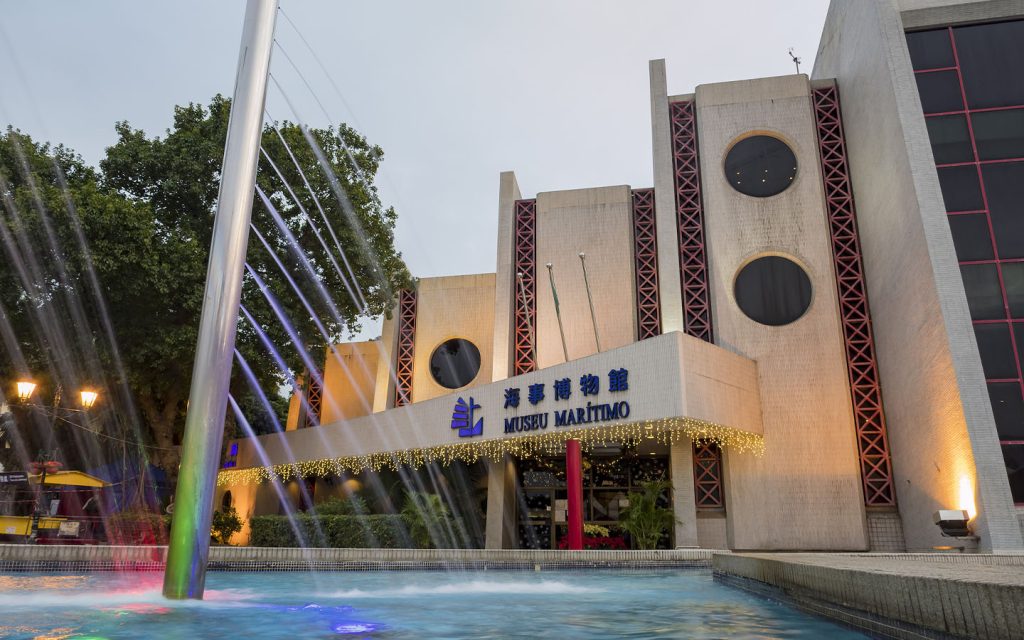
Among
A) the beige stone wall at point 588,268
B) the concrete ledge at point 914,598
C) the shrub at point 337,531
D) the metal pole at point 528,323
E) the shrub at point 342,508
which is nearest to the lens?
the concrete ledge at point 914,598

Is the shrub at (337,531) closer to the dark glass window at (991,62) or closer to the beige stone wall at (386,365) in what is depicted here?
the beige stone wall at (386,365)

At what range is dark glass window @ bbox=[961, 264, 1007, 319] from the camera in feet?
52.9

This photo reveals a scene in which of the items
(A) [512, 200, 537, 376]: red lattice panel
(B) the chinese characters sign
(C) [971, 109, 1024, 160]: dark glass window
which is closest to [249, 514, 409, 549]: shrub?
(B) the chinese characters sign

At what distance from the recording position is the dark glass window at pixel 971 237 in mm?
16625

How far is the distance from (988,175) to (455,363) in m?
18.1

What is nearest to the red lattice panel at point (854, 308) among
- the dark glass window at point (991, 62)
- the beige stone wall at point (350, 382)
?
the dark glass window at point (991, 62)

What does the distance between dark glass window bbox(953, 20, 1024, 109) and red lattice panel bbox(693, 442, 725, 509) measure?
38.6 feet

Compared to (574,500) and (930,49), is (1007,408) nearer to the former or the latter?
(930,49)

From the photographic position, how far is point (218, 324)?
7.40 metres

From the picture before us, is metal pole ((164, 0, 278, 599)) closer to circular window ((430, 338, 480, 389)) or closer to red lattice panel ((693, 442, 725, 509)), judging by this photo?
red lattice panel ((693, 442, 725, 509))

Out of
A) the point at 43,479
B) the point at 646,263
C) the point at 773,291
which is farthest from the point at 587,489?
the point at 43,479

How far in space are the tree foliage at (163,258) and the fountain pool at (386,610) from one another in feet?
32.9

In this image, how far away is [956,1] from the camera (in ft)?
61.9

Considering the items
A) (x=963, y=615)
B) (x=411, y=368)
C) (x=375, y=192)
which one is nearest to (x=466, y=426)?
(x=411, y=368)
